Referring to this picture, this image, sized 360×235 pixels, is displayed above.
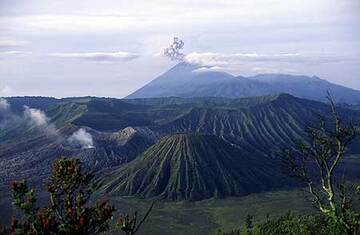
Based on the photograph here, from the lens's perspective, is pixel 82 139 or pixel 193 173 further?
pixel 82 139

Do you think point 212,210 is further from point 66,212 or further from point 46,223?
point 46,223

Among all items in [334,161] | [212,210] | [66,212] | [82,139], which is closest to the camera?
[66,212]

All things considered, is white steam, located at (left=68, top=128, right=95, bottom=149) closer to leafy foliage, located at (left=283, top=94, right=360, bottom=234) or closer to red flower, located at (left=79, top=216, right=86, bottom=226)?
leafy foliage, located at (left=283, top=94, right=360, bottom=234)

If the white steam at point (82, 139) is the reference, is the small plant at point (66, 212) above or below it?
above

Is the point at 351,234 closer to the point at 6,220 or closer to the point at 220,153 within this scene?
the point at 6,220

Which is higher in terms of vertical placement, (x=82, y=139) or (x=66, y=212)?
(x=66, y=212)

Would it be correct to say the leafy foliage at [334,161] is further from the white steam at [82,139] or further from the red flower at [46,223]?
the white steam at [82,139]

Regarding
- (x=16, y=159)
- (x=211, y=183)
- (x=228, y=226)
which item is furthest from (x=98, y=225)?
(x=16, y=159)

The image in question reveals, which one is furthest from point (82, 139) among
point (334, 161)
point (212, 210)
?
point (334, 161)

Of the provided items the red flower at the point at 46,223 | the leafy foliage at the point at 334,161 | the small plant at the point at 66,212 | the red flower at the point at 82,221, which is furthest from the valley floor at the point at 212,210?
the red flower at the point at 46,223
